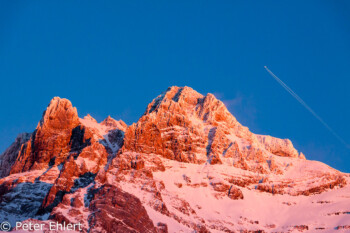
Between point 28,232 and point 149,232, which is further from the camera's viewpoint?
point 149,232

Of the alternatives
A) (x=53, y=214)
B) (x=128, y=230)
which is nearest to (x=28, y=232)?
(x=53, y=214)

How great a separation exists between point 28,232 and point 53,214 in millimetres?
23924

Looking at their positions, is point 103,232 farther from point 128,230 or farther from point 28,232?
point 28,232

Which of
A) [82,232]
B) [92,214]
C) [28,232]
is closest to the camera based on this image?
[28,232]

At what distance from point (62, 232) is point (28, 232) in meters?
11.5

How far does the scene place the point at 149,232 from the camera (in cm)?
19950

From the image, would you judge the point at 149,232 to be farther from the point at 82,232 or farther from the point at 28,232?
the point at 28,232

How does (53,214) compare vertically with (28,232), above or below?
above

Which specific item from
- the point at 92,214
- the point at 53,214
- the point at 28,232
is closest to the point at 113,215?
the point at 92,214

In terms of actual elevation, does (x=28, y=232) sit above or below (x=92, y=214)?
below

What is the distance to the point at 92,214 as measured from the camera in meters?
198

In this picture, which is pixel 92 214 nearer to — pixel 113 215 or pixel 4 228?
pixel 113 215

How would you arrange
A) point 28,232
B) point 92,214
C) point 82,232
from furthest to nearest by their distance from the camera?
point 92,214
point 82,232
point 28,232

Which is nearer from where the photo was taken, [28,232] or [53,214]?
[28,232]
